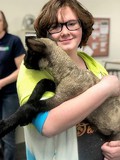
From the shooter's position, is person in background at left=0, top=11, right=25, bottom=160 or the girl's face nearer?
the girl's face

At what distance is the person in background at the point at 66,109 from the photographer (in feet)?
3.06

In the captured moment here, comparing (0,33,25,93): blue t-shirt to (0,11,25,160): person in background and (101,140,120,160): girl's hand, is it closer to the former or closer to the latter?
(0,11,25,160): person in background

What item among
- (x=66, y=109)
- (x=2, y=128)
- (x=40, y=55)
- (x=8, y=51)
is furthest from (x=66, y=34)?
(x=8, y=51)

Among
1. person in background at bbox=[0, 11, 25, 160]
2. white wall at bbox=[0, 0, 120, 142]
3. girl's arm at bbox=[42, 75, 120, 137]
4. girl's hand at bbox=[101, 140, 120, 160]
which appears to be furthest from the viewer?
white wall at bbox=[0, 0, 120, 142]

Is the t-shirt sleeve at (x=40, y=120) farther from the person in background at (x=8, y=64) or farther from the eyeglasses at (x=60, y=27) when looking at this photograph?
the person in background at (x=8, y=64)

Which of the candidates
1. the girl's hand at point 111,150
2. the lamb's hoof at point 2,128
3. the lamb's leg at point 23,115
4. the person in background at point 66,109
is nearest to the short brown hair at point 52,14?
the person in background at point 66,109

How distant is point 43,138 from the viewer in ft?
3.40

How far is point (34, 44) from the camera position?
38.0 inches

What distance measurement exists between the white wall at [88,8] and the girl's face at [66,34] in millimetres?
2399

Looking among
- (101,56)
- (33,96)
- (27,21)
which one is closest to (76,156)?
(33,96)

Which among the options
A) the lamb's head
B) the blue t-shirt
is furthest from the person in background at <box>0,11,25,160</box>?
the lamb's head

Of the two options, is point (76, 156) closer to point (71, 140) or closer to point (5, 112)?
point (71, 140)

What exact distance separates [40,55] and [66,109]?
25 cm

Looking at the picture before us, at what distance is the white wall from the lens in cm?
362
